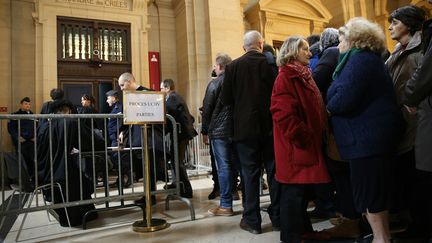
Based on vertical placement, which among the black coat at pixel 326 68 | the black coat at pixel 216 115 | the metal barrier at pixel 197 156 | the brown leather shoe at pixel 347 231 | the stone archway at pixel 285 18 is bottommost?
the brown leather shoe at pixel 347 231

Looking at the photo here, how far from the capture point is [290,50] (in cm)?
266

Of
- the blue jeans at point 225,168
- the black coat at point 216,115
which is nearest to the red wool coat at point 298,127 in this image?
the black coat at point 216,115

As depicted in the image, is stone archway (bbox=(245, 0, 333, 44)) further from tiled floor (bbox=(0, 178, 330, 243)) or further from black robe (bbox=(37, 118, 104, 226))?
black robe (bbox=(37, 118, 104, 226))

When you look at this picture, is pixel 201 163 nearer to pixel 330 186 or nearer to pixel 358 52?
pixel 330 186

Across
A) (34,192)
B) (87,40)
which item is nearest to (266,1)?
(87,40)

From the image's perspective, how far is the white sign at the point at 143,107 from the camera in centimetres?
324

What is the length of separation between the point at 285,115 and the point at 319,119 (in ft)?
0.96

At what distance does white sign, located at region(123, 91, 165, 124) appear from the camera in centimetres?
324

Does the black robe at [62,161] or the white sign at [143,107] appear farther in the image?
the black robe at [62,161]

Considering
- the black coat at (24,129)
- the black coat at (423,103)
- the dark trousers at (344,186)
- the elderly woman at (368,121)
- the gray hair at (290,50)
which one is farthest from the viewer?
the black coat at (24,129)

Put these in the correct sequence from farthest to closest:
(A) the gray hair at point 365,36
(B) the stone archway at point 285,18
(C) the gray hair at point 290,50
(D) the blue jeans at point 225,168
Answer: (B) the stone archway at point 285,18 < (D) the blue jeans at point 225,168 < (C) the gray hair at point 290,50 < (A) the gray hair at point 365,36

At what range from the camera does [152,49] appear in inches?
364

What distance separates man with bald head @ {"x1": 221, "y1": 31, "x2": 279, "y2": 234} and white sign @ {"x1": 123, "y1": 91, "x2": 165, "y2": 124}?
2.67ft

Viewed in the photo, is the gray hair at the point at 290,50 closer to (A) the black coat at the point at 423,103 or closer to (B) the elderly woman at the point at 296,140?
(B) the elderly woman at the point at 296,140
